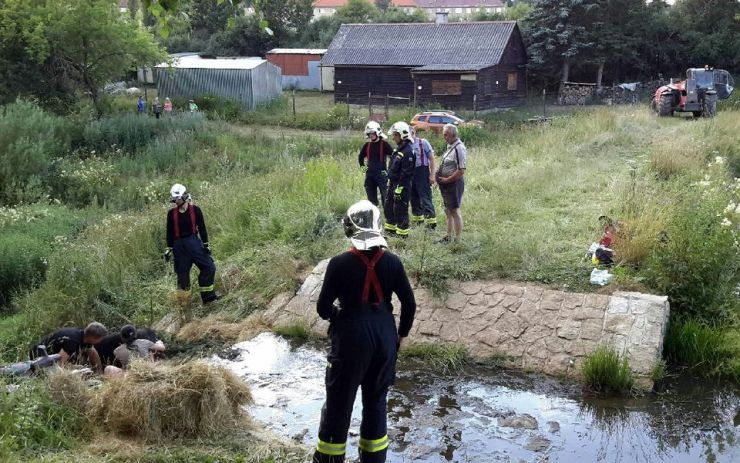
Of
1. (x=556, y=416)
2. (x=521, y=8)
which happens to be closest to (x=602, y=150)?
(x=556, y=416)

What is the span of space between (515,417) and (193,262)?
5.12 m

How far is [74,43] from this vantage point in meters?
27.3

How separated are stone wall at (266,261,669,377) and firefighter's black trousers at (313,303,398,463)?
3.16m

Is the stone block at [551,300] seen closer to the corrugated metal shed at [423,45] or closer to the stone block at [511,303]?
the stone block at [511,303]

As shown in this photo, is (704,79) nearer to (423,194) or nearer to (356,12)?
(423,194)

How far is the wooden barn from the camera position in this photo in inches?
1405

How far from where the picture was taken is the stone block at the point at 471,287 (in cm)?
911

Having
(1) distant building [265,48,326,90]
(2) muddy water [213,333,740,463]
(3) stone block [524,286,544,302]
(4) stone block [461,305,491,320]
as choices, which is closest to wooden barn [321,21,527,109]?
(1) distant building [265,48,326,90]

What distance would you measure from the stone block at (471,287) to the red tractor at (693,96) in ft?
58.9

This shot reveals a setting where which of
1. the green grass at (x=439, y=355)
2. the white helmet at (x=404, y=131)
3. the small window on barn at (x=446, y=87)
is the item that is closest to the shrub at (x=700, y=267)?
the green grass at (x=439, y=355)

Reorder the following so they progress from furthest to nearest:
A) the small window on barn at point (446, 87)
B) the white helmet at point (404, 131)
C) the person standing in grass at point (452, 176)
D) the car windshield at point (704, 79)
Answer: the small window on barn at point (446, 87)
the car windshield at point (704, 79)
the white helmet at point (404, 131)
the person standing in grass at point (452, 176)

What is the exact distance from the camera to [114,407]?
6008 millimetres

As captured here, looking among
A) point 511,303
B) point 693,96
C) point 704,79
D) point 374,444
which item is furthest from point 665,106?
point 374,444

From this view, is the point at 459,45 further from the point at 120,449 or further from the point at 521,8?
the point at 120,449
